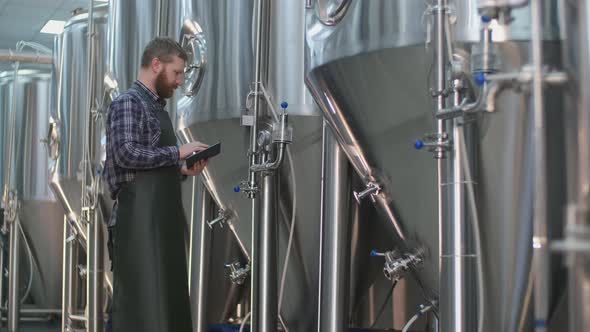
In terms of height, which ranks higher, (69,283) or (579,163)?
(579,163)

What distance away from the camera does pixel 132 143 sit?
251cm

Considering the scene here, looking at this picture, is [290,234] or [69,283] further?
[69,283]

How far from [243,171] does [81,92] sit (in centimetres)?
230

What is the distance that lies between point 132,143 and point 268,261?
0.68 metres

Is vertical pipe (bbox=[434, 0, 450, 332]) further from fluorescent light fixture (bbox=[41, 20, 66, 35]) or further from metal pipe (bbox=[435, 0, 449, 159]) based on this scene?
fluorescent light fixture (bbox=[41, 20, 66, 35])

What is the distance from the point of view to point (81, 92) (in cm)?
520

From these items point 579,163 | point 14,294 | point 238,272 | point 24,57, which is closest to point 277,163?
point 238,272

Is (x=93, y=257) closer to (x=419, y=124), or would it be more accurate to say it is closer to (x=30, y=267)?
(x=30, y=267)

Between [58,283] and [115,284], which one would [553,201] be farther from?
[58,283]

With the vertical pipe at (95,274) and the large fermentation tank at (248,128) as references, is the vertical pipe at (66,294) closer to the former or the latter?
Result: the vertical pipe at (95,274)

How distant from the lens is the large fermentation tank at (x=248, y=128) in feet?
9.70

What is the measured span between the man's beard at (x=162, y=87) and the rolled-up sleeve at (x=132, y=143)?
4.8 inches

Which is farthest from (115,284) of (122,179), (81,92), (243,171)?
(81,92)

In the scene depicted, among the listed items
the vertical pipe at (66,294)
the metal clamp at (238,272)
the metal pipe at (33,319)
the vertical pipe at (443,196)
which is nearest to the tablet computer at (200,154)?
the vertical pipe at (443,196)
